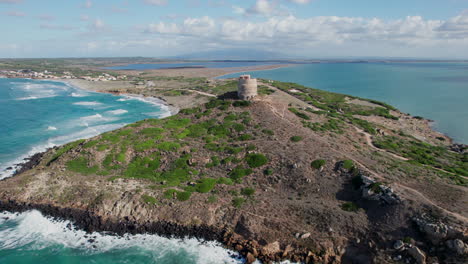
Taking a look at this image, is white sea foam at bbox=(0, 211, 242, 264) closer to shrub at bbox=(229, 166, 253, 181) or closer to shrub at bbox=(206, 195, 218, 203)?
shrub at bbox=(206, 195, 218, 203)

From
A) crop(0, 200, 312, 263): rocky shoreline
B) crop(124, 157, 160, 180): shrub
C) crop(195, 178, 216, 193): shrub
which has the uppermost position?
crop(124, 157, 160, 180): shrub

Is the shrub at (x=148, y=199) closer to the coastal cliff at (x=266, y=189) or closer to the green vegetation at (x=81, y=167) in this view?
the coastal cliff at (x=266, y=189)

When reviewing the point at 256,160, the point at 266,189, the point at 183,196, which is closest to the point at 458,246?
the point at 266,189

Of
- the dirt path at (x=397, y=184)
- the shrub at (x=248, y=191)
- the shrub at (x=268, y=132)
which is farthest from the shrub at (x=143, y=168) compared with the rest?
the dirt path at (x=397, y=184)

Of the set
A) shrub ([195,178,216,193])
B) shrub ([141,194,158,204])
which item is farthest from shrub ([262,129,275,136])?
shrub ([141,194,158,204])

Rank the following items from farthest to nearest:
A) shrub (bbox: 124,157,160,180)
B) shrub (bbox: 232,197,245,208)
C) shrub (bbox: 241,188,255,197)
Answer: shrub (bbox: 124,157,160,180), shrub (bbox: 241,188,255,197), shrub (bbox: 232,197,245,208)

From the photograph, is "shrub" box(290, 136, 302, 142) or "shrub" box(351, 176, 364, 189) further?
"shrub" box(290, 136, 302, 142)
